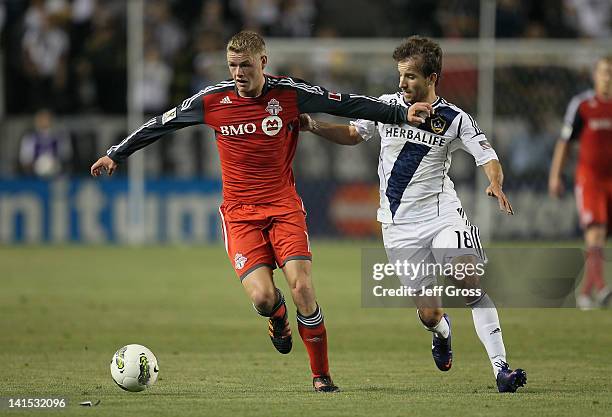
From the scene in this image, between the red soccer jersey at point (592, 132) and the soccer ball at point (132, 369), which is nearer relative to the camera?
the soccer ball at point (132, 369)

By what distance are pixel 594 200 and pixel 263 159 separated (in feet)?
19.5

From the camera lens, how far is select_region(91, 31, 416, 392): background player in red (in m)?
8.03

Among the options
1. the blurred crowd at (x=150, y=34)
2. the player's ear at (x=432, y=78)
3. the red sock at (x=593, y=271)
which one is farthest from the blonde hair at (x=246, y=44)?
the blurred crowd at (x=150, y=34)

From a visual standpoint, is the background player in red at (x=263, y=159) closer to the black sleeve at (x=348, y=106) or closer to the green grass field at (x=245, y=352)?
the black sleeve at (x=348, y=106)

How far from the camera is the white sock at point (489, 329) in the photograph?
26.2 ft

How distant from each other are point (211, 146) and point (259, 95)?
12.9 m

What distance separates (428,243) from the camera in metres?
8.52

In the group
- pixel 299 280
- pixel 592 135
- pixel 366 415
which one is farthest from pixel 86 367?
pixel 592 135

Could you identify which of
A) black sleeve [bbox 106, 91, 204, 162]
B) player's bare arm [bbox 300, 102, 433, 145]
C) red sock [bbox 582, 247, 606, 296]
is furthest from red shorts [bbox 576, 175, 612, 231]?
black sleeve [bbox 106, 91, 204, 162]

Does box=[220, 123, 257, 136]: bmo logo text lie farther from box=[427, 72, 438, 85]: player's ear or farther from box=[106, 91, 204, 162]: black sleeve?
box=[427, 72, 438, 85]: player's ear

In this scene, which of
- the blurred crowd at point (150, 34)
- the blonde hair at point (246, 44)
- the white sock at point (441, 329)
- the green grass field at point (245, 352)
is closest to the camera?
the green grass field at point (245, 352)

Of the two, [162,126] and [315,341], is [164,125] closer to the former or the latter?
[162,126]

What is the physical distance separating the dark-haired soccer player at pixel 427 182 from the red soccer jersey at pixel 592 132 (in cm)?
512

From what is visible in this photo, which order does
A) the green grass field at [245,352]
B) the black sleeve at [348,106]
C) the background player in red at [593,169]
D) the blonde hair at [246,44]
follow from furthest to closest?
the background player in red at [593,169]
the black sleeve at [348,106]
the blonde hair at [246,44]
the green grass field at [245,352]
